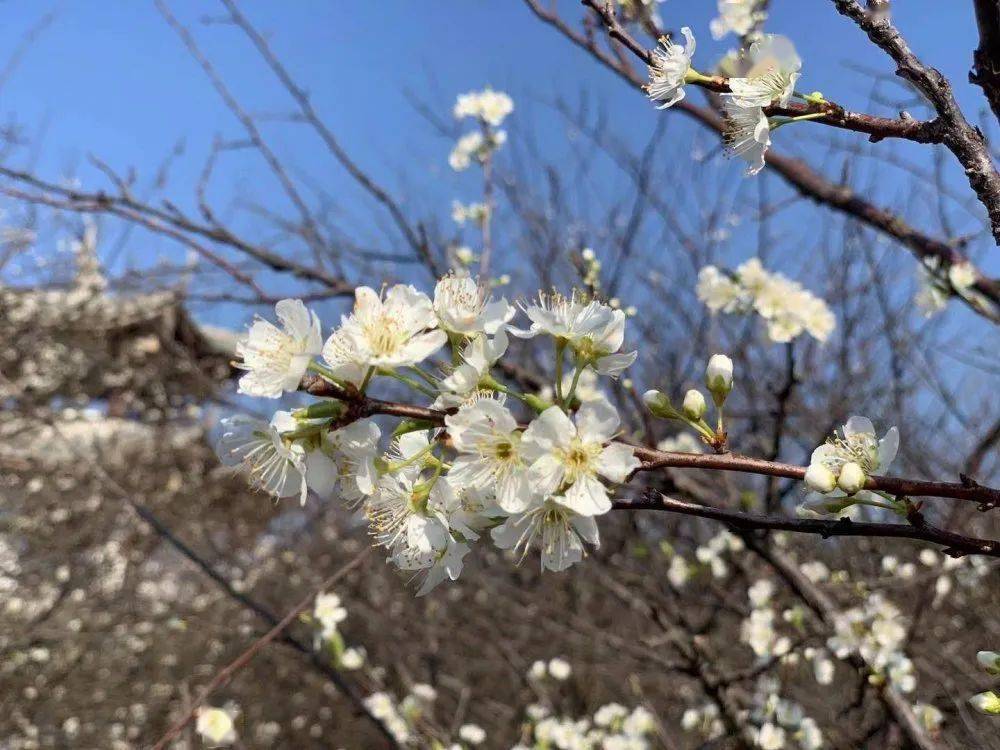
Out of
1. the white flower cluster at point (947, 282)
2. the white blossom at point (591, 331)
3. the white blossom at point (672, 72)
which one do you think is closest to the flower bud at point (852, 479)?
the white blossom at point (591, 331)

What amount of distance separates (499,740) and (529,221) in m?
3.85

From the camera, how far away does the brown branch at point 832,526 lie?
0.77m

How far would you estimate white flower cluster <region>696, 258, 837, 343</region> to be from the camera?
2.51 metres

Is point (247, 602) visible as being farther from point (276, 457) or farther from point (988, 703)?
point (988, 703)

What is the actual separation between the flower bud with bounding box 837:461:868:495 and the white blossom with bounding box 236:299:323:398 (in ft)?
2.01

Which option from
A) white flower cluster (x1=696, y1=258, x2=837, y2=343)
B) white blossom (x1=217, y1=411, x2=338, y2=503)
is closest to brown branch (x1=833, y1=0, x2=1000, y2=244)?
white blossom (x1=217, y1=411, x2=338, y2=503)

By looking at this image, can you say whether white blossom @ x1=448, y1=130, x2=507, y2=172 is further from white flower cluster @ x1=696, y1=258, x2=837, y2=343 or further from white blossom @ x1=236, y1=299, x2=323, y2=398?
white blossom @ x1=236, y1=299, x2=323, y2=398

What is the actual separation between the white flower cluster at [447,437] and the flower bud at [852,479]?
24 centimetres

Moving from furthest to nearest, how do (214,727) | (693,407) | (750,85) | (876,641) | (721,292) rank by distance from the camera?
(721,292)
(876,641)
(214,727)
(750,85)
(693,407)

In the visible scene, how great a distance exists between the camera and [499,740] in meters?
5.08

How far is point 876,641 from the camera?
87.4 inches

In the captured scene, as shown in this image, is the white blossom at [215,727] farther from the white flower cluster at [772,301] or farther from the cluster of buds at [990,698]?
the white flower cluster at [772,301]

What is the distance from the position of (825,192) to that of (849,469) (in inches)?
96.2

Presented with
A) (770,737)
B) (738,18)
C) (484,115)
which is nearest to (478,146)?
(484,115)
